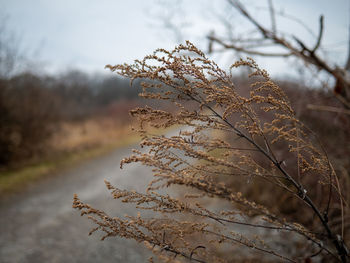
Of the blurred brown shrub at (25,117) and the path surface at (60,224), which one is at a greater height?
the blurred brown shrub at (25,117)

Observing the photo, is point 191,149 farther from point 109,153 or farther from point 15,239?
point 109,153

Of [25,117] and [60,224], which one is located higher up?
[25,117]

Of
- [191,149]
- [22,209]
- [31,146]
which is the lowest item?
[191,149]

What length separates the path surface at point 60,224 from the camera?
432cm

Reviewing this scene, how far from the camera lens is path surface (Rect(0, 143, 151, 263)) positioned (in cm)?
432

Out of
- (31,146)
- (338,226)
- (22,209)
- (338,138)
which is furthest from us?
(31,146)

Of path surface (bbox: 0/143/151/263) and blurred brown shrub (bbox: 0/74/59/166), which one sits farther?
blurred brown shrub (bbox: 0/74/59/166)

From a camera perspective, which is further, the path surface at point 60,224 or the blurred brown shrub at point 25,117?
the blurred brown shrub at point 25,117

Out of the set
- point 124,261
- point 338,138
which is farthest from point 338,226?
point 124,261

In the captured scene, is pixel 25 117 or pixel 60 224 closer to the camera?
pixel 60 224

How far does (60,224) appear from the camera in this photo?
215 inches

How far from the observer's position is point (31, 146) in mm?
10242

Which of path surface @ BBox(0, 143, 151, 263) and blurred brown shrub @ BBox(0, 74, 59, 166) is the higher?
A: blurred brown shrub @ BBox(0, 74, 59, 166)

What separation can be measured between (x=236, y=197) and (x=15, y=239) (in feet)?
16.8
